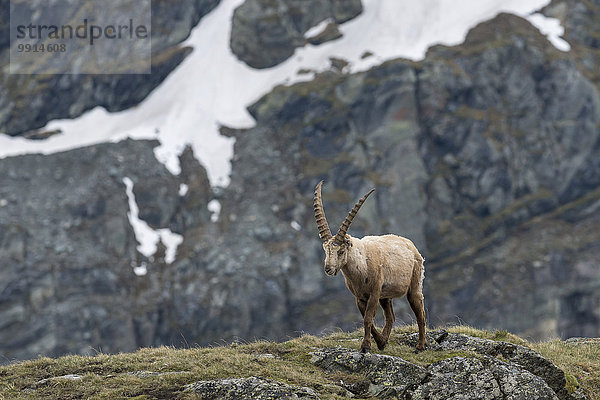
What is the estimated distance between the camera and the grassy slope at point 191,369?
14742mm

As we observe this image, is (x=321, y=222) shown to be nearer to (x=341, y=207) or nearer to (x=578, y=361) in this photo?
(x=578, y=361)

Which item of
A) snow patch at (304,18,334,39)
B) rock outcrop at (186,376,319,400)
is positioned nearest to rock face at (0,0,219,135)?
snow patch at (304,18,334,39)

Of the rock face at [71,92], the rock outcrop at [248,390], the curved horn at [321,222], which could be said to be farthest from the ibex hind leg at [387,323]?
the rock face at [71,92]

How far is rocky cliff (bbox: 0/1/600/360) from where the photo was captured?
111m

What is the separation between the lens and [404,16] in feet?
500

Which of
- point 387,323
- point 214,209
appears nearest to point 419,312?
point 387,323

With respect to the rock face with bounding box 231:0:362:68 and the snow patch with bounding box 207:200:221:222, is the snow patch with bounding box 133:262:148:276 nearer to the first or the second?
the snow patch with bounding box 207:200:221:222

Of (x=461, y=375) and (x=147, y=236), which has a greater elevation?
(x=461, y=375)

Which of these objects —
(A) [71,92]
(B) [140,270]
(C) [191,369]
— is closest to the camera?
(C) [191,369]

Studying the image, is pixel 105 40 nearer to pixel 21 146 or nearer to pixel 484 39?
pixel 21 146

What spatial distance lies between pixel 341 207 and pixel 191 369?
104776 mm

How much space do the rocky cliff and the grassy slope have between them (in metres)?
87.5

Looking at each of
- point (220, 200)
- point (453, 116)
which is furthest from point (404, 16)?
point (220, 200)

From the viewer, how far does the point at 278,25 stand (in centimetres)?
16012
